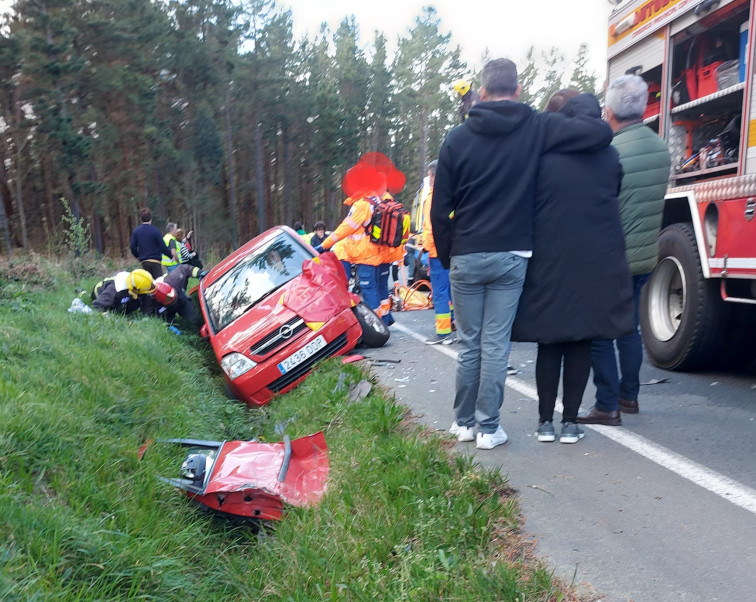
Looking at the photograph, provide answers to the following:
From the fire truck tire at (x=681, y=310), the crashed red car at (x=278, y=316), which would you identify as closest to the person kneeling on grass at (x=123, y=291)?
the crashed red car at (x=278, y=316)

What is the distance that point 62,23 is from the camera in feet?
77.1

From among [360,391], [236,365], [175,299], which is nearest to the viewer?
[360,391]

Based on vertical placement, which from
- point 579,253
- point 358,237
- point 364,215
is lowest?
point 358,237

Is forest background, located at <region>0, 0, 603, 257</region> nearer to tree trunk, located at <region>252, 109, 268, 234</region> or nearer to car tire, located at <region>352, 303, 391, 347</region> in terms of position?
tree trunk, located at <region>252, 109, 268, 234</region>

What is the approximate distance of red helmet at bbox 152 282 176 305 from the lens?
29.2 ft

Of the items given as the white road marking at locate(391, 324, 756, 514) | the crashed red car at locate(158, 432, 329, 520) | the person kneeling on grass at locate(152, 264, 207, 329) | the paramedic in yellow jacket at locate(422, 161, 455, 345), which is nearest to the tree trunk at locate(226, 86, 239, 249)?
the person kneeling on grass at locate(152, 264, 207, 329)

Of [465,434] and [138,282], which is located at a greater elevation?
[138,282]

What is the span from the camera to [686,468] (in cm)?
346

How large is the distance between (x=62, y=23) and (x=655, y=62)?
918 inches

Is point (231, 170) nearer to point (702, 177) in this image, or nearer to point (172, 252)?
point (172, 252)

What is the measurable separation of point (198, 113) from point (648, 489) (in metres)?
35.2

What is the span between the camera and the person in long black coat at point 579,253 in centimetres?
355

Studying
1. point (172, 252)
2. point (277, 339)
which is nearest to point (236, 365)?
point (277, 339)

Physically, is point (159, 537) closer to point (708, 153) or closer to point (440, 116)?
point (708, 153)
